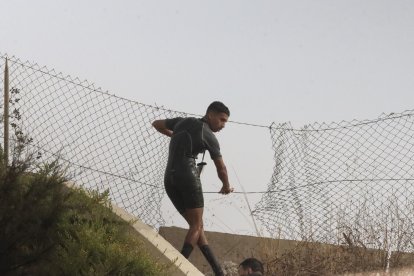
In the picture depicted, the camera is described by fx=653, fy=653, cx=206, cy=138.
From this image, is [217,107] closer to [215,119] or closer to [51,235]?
[215,119]

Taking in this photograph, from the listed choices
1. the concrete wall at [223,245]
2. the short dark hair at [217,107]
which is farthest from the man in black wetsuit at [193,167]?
the concrete wall at [223,245]

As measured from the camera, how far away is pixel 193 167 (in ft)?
20.2

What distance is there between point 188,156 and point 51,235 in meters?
1.87

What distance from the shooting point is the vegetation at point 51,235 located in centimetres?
433

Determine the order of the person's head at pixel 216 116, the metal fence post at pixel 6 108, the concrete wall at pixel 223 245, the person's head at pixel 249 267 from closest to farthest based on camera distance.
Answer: the person's head at pixel 249 267 → the person's head at pixel 216 116 → the metal fence post at pixel 6 108 → the concrete wall at pixel 223 245

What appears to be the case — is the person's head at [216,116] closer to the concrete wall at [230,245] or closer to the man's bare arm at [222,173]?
the man's bare arm at [222,173]

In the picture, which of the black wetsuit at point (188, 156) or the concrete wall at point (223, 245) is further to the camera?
the concrete wall at point (223, 245)

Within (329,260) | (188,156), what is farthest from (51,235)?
(329,260)

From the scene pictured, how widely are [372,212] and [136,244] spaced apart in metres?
3.54

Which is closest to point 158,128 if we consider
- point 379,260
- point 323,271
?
point 323,271

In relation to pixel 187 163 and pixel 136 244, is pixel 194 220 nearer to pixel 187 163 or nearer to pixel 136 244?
pixel 187 163

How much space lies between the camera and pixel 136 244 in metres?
4.85

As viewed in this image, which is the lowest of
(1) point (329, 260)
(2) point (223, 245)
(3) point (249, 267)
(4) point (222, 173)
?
(3) point (249, 267)

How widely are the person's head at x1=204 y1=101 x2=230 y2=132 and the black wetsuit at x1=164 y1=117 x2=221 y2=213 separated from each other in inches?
3.4
